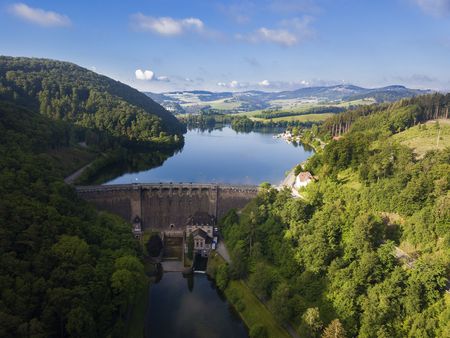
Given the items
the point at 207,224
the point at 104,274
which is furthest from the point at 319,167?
the point at 104,274

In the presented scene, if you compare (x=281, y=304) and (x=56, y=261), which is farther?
(x=281, y=304)

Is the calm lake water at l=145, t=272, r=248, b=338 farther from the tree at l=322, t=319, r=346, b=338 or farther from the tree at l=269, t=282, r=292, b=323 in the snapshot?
the tree at l=322, t=319, r=346, b=338

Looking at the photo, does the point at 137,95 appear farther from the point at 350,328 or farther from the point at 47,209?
the point at 350,328

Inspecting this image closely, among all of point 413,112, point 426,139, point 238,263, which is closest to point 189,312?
point 238,263

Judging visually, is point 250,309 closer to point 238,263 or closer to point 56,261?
point 238,263

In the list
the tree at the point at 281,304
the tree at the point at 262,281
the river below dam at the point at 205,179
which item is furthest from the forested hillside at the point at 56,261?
the tree at the point at 281,304

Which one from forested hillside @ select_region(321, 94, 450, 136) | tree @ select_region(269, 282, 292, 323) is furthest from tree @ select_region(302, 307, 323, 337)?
forested hillside @ select_region(321, 94, 450, 136)
